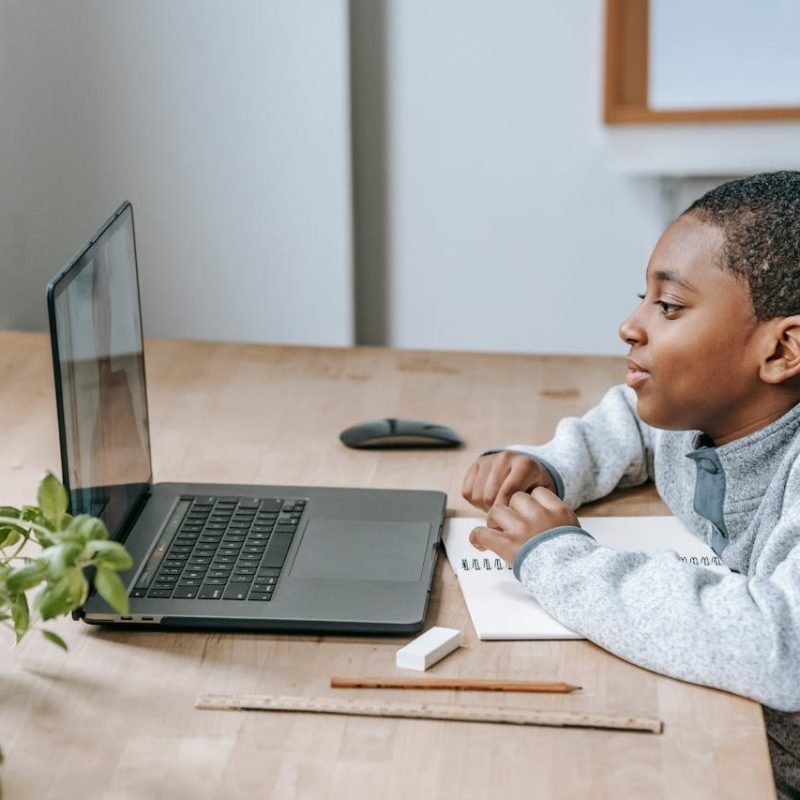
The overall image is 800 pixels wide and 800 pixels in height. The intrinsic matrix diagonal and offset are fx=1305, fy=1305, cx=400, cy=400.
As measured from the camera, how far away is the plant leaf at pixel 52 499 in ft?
2.66

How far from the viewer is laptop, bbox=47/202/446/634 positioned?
3.37 feet

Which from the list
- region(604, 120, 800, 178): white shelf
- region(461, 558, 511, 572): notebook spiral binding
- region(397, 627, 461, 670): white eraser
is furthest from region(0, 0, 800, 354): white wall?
region(397, 627, 461, 670): white eraser

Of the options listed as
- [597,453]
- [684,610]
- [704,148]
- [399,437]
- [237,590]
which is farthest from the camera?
[704,148]

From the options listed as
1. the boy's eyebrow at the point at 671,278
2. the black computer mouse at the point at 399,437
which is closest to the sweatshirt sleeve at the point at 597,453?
the black computer mouse at the point at 399,437

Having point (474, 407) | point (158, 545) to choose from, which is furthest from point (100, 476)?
point (474, 407)

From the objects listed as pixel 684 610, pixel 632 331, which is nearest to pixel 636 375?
pixel 632 331

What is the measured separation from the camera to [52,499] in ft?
2.67

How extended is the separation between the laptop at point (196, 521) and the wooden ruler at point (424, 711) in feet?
0.33

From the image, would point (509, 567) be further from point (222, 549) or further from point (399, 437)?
point (399, 437)

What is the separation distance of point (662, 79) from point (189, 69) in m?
0.90

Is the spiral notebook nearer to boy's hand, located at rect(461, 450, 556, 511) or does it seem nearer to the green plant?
boy's hand, located at rect(461, 450, 556, 511)

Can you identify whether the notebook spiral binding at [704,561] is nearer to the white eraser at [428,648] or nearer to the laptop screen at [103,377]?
the white eraser at [428,648]

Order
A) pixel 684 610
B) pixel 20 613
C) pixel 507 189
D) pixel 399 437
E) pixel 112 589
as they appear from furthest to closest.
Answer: pixel 507 189
pixel 399 437
pixel 684 610
pixel 20 613
pixel 112 589

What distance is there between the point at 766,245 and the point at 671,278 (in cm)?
9
